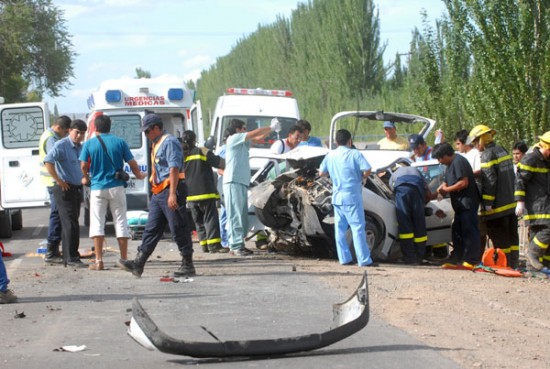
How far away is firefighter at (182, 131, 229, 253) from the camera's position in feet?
49.7

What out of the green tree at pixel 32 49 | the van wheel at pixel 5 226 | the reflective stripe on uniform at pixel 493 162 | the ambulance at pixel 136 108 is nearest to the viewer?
the reflective stripe on uniform at pixel 493 162

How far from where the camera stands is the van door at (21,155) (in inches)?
788

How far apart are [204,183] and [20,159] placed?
645 centimetres

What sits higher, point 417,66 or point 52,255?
point 417,66

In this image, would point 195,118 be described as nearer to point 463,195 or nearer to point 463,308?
point 463,195

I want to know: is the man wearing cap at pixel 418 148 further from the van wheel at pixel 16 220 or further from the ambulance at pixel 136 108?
the van wheel at pixel 16 220

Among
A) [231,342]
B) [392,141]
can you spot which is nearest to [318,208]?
[392,141]

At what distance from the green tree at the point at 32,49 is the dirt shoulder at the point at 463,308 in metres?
37.1

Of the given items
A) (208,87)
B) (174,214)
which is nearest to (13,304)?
(174,214)

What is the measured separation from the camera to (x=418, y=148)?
50.7ft

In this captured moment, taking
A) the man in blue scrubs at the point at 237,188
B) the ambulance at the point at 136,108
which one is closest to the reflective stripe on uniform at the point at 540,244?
the man in blue scrubs at the point at 237,188

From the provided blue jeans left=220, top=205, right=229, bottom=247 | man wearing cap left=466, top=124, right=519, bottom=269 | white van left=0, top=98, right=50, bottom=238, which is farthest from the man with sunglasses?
white van left=0, top=98, right=50, bottom=238

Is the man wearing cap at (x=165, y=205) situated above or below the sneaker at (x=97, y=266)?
above

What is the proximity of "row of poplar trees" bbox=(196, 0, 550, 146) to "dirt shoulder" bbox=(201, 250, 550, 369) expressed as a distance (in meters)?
9.93
